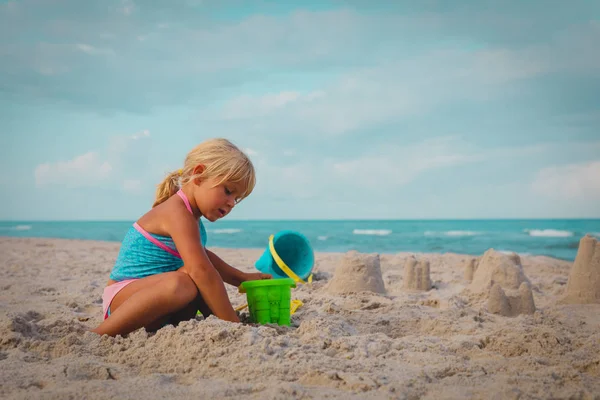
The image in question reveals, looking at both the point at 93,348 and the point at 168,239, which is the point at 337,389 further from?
the point at 168,239

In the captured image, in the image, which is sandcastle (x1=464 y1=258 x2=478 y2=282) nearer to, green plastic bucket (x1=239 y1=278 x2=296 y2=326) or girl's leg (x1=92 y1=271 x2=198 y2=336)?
green plastic bucket (x1=239 y1=278 x2=296 y2=326)

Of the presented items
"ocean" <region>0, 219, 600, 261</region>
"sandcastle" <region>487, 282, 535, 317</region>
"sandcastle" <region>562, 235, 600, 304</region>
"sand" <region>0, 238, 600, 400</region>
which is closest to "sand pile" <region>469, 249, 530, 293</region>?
"sandcastle" <region>562, 235, 600, 304</region>

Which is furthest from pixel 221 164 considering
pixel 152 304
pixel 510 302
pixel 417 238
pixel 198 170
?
pixel 417 238

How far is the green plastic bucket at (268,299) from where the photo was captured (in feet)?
8.38

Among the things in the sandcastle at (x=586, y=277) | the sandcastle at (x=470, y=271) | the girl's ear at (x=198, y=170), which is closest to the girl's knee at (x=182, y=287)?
the girl's ear at (x=198, y=170)

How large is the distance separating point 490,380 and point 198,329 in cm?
117

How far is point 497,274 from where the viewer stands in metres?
4.28

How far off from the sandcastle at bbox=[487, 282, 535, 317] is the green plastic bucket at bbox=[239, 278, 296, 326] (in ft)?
5.47

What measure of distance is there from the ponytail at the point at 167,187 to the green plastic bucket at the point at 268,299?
67cm

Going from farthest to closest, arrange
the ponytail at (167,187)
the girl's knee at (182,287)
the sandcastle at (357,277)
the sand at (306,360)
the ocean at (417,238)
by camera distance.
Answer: the ocean at (417,238), the sandcastle at (357,277), the ponytail at (167,187), the girl's knee at (182,287), the sand at (306,360)

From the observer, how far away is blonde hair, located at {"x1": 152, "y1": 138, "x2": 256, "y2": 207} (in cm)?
242

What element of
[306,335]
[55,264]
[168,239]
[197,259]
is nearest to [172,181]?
[168,239]

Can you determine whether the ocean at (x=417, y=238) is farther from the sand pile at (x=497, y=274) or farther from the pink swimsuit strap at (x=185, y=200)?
the pink swimsuit strap at (x=185, y=200)

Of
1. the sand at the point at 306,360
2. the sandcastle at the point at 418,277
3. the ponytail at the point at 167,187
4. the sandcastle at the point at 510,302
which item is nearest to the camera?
the sand at the point at 306,360
